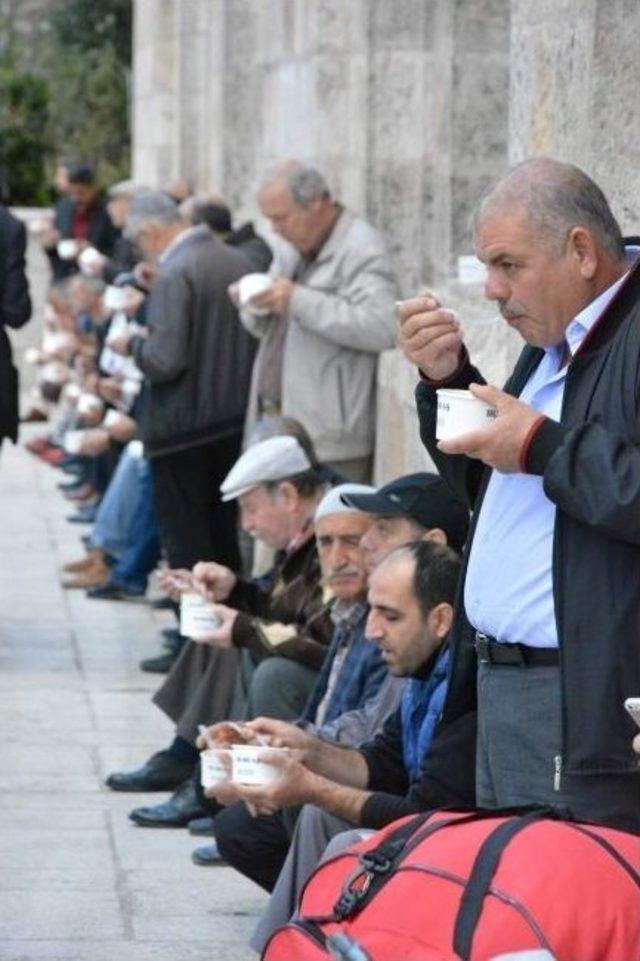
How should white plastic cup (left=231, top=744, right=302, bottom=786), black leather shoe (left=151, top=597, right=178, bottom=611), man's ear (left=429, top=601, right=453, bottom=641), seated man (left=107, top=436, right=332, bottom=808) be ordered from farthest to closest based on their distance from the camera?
black leather shoe (left=151, top=597, right=178, bottom=611) < seated man (left=107, top=436, right=332, bottom=808) < man's ear (left=429, top=601, right=453, bottom=641) < white plastic cup (left=231, top=744, right=302, bottom=786)

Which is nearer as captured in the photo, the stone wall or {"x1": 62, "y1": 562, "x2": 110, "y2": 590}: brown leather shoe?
the stone wall

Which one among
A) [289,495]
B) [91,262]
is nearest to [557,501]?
[289,495]

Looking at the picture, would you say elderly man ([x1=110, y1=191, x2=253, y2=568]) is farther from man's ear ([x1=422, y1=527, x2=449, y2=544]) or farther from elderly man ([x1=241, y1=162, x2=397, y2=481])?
man's ear ([x1=422, y1=527, x2=449, y2=544])

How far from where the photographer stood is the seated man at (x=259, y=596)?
7129 millimetres

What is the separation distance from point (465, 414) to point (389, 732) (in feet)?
4.90

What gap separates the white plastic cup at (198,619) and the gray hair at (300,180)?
226 centimetres

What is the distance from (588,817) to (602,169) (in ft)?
6.67

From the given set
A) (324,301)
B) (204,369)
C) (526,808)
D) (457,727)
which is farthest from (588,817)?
(204,369)

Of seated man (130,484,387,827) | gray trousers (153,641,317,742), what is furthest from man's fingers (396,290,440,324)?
gray trousers (153,641,317,742)

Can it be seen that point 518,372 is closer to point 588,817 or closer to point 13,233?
point 588,817

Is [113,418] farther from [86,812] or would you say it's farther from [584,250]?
[584,250]

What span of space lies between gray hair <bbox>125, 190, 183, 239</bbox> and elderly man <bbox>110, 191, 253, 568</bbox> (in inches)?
30.0

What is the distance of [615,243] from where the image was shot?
4.53m

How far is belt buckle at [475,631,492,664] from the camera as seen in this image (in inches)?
183
